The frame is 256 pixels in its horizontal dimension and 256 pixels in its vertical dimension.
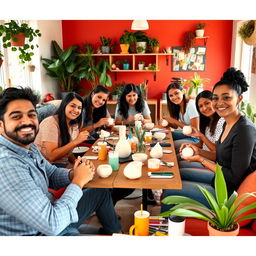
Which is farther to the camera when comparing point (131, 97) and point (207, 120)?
point (131, 97)

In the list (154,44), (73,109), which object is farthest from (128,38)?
(73,109)

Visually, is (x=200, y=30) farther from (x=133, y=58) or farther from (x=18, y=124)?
(x=18, y=124)

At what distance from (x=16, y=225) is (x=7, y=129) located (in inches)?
17.8

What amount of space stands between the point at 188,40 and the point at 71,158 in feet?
12.1

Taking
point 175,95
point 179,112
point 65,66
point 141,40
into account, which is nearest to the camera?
point 175,95

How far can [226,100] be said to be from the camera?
6.29 feet

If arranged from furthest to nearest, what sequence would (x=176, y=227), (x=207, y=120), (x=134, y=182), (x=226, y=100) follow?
(x=207, y=120), (x=226, y=100), (x=134, y=182), (x=176, y=227)

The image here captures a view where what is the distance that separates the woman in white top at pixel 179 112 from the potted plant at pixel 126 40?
2132mm

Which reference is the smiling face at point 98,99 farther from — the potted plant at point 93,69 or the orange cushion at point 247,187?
the orange cushion at point 247,187

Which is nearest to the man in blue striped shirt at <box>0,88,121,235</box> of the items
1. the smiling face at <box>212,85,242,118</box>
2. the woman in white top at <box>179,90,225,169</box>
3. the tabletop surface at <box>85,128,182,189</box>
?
the tabletop surface at <box>85,128,182,189</box>

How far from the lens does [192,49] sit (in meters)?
5.47

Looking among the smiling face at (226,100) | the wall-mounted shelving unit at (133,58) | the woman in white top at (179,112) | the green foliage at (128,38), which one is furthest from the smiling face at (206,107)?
the green foliage at (128,38)
